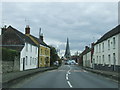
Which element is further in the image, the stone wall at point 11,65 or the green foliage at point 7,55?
the green foliage at point 7,55

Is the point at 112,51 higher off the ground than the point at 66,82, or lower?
higher

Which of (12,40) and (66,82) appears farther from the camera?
(12,40)

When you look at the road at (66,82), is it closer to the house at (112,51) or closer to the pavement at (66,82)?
the pavement at (66,82)

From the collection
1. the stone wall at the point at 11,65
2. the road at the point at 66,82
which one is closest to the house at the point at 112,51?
the road at the point at 66,82

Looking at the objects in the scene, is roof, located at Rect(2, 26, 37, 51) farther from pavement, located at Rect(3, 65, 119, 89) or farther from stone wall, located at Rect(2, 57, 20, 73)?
pavement, located at Rect(3, 65, 119, 89)

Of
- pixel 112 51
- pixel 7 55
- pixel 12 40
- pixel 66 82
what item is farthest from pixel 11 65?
pixel 112 51

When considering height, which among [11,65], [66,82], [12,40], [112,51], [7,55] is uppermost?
[12,40]

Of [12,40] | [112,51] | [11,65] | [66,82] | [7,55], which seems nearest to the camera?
[66,82]

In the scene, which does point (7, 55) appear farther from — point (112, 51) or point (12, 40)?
point (112, 51)

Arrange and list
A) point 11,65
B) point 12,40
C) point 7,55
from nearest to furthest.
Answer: point 7,55 → point 11,65 → point 12,40

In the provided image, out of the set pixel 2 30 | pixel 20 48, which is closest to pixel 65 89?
pixel 20 48

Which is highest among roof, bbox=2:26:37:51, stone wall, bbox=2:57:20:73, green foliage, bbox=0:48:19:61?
roof, bbox=2:26:37:51

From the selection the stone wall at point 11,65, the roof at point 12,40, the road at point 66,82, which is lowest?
the road at point 66,82

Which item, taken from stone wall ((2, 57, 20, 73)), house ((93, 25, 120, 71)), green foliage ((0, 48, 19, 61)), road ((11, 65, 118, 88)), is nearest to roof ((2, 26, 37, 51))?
stone wall ((2, 57, 20, 73))
